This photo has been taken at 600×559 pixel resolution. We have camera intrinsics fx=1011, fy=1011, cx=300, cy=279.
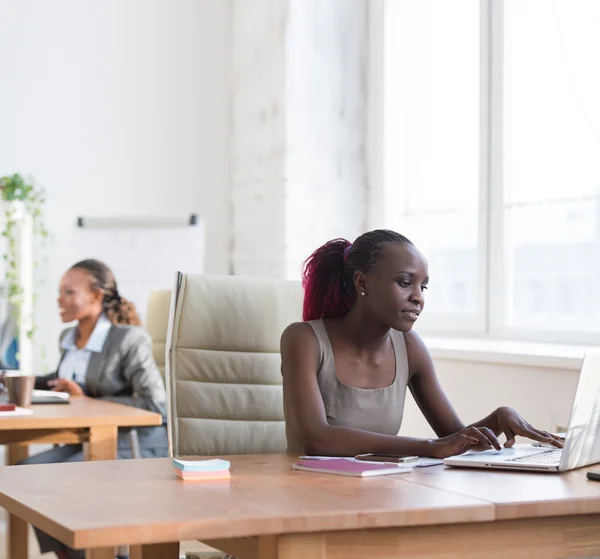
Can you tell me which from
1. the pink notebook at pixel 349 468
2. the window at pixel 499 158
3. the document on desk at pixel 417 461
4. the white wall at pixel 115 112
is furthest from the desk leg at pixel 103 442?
the white wall at pixel 115 112

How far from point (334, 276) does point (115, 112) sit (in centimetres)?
284

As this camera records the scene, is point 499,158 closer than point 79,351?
No

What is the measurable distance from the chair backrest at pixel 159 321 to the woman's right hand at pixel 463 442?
2.06m

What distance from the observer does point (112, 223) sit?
182 inches

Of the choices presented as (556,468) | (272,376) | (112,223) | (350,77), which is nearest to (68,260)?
(112,223)

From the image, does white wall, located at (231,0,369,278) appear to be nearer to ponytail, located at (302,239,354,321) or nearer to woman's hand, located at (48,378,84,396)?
woman's hand, located at (48,378,84,396)

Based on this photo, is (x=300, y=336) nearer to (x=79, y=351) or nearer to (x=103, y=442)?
(x=103, y=442)

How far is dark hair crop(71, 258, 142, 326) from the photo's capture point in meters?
3.69

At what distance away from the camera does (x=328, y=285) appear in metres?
2.36

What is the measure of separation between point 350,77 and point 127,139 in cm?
113

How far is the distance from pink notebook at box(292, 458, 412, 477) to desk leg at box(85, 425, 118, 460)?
1.15m

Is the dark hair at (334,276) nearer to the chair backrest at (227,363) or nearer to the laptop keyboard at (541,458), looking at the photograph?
the chair backrest at (227,363)

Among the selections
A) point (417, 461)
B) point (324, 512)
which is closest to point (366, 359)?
point (417, 461)

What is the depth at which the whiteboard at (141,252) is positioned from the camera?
4.61 meters
